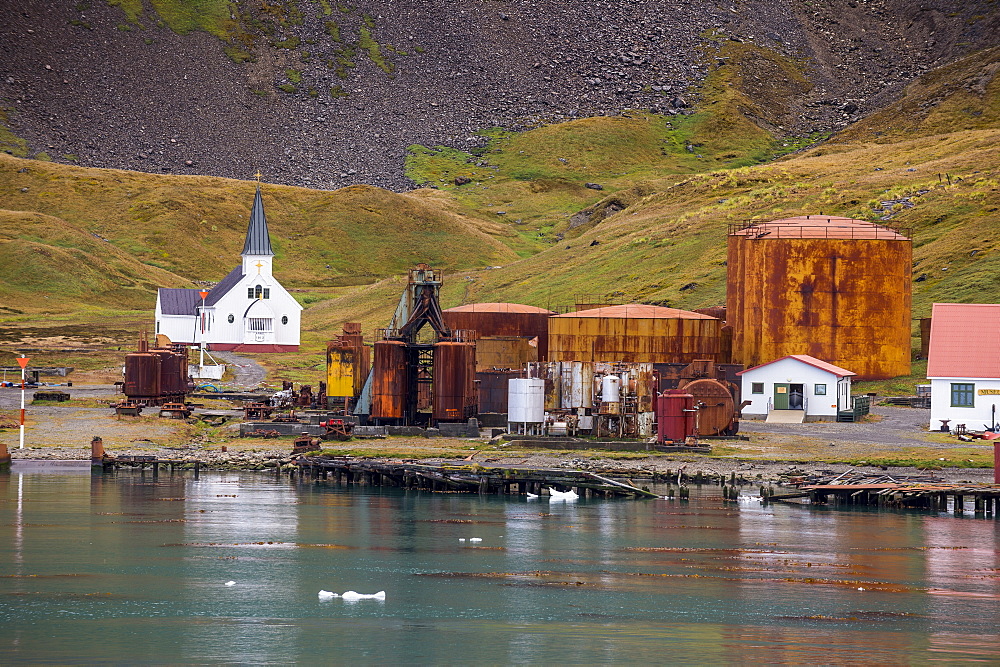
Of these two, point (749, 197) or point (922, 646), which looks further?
point (749, 197)

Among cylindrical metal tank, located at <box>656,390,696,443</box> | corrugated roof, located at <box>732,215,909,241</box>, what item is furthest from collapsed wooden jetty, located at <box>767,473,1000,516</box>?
corrugated roof, located at <box>732,215,909,241</box>

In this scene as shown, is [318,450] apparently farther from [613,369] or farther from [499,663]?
[499,663]

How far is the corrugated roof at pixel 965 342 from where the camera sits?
6681 cm

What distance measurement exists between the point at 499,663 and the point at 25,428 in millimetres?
45591

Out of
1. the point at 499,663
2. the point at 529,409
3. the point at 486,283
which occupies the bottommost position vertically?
the point at 499,663

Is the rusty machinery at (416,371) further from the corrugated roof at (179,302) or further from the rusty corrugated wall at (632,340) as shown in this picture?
the corrugated roof at (179,302)

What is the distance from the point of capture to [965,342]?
2692 inches

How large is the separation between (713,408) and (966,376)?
39.3 feet

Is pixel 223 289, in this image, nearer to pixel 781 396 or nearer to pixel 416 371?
pixel 416 371

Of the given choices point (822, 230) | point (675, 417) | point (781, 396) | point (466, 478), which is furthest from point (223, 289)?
point (466, 478)

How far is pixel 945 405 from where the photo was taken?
67688mm

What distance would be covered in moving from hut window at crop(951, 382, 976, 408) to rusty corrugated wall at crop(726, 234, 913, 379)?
21.3m

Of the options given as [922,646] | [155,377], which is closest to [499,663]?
[922,646]

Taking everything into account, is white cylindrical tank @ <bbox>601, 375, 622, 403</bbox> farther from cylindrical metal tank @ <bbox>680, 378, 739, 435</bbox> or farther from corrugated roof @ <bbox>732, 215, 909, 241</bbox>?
corrugated roof @ <bbox>732, 215, 909, 241</bbox>
